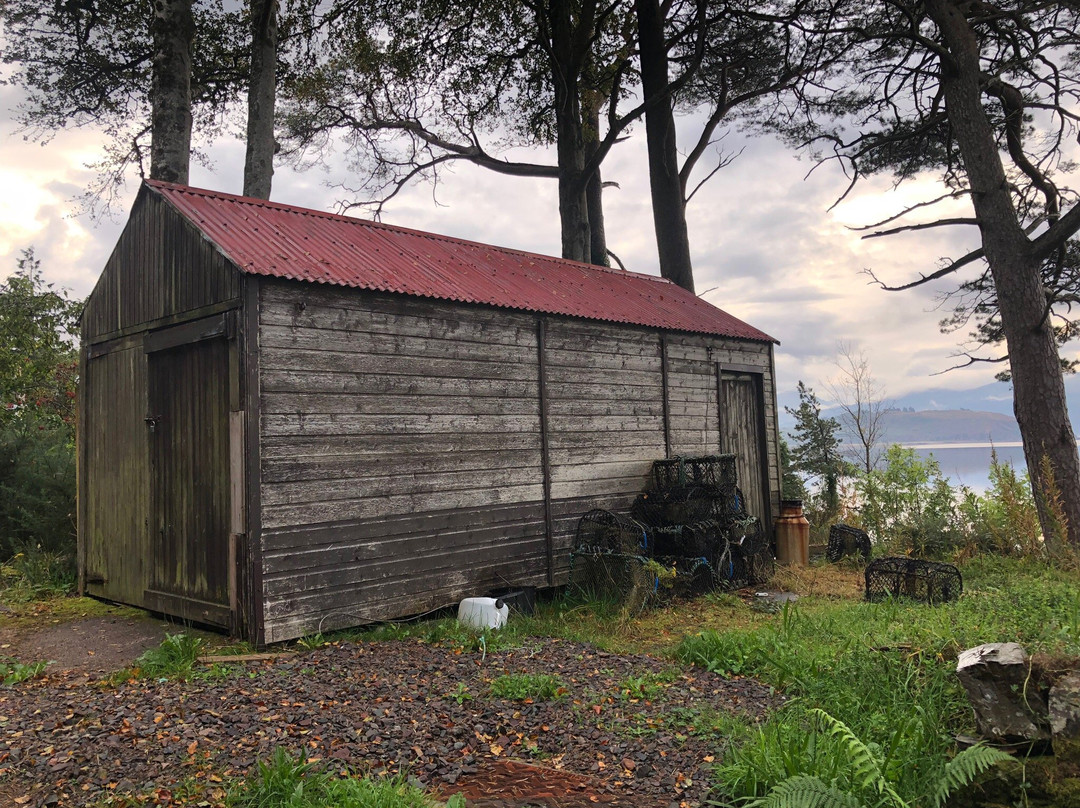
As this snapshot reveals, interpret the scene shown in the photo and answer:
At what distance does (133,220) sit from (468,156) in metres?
12.3

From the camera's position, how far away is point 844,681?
5238 mm

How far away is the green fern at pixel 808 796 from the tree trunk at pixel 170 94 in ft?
40.5

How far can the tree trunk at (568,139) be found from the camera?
59.7ft

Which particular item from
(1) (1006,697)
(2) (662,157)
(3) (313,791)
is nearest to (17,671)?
(3) (313,791)

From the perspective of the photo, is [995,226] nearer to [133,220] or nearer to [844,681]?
[844,681]

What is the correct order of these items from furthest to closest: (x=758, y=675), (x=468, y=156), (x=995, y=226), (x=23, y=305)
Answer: (x=468, y=156), (x=23, y=305), (x=995, y=226), (x=758, y=675)

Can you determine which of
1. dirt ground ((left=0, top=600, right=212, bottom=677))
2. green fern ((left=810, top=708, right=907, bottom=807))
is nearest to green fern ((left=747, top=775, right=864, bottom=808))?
green fern ((left=810, top=708, right=907, bottom=807))

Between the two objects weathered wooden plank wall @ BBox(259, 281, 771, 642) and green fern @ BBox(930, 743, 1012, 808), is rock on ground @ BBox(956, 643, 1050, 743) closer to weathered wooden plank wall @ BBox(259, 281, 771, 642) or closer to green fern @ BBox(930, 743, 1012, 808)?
green fern @ BBox(930, 743, 1012, 808)

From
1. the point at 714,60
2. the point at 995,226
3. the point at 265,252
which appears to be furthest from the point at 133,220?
the point at 714,60

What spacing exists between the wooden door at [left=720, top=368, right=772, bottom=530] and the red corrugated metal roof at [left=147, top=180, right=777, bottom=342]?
92 cm

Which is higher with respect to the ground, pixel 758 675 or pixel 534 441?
pixel 534 441

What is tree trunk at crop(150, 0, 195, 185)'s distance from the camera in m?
12.7

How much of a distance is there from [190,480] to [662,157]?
14.1 meters

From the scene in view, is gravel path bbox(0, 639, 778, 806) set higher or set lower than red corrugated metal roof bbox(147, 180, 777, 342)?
lower
